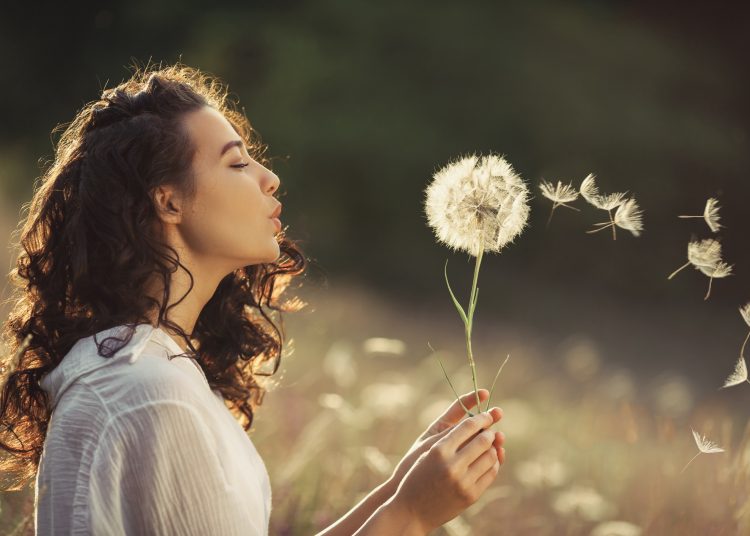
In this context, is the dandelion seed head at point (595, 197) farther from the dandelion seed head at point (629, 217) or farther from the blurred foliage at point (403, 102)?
the blurred foliage at point (403, 102)

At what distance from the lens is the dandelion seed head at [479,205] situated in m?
2.28

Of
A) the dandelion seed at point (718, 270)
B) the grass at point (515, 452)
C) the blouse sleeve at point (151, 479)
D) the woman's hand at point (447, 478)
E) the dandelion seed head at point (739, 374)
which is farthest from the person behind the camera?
the grass at point (515, 452)

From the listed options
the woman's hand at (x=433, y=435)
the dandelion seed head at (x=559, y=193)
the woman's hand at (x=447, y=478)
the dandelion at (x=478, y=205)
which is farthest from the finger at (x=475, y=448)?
the dandelion seed head at (x=559, y=193)

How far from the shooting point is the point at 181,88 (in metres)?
2.47

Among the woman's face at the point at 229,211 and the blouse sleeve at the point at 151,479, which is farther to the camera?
the woman's face at the point at 229,211

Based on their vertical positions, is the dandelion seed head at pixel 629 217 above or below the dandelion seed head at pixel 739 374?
above

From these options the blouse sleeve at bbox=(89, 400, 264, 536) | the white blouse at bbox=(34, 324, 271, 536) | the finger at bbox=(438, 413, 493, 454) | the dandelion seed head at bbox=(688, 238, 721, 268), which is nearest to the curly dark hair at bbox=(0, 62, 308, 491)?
the white blouse at bbox=(34, 324, 271, 536)

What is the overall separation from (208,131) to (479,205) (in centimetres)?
77

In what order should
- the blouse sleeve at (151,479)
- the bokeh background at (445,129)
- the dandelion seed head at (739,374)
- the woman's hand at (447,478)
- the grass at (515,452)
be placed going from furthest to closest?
the bokeh background at (445,129) → the grass at (515,452) → the dandelion seed head at (739,374) → the woman's hand at (447,478) → the blouse sleeve at (151,479)

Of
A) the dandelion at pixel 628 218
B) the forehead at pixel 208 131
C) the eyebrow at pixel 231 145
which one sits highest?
the forehead at pixel 208 131

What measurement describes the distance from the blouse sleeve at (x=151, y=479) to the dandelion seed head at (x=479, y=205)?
92 centimetres

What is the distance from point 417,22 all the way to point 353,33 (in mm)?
1158

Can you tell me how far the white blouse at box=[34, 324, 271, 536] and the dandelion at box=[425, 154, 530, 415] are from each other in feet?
2.37

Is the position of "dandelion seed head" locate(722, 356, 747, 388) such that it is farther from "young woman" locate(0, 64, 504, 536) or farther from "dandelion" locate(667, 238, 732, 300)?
"young woman" locate(0, 64, 504, 536)
